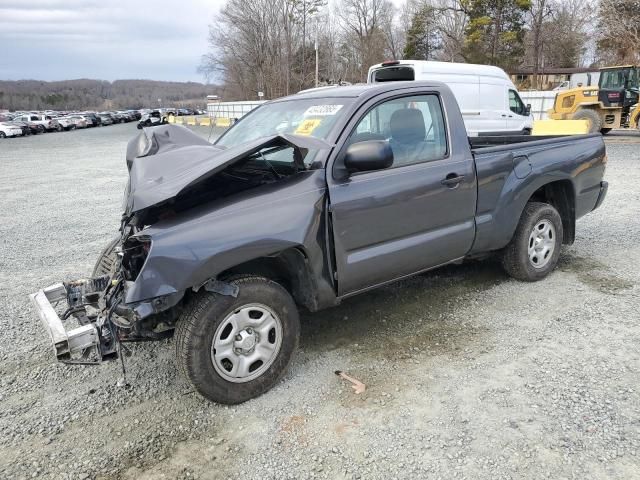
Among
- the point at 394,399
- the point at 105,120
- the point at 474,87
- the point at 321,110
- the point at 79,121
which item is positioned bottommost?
the point at 394,399

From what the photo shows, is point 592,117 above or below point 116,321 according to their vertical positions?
above

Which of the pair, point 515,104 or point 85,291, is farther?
point 515,104

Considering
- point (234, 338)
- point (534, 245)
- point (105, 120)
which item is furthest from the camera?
point (105, 120)

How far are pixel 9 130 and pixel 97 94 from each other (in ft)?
496

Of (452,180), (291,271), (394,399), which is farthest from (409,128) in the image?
(394,399)

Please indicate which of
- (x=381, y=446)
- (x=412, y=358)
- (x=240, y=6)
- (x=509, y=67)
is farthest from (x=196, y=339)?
(x=240, y=6)

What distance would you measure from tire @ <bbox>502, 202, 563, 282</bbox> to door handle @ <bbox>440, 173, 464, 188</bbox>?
1.08 meters

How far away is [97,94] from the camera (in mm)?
171875

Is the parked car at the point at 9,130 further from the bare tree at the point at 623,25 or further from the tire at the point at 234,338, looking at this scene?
the bare tree at the point at 623,25

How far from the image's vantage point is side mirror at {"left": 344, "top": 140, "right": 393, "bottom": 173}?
3.15 meters

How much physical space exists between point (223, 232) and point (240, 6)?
193ft

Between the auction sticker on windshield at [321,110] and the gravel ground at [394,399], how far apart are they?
167 cm

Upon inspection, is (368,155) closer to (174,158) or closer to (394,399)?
(174,158)

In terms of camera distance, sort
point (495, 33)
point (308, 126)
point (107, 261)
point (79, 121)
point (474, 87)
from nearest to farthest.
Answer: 1. point (308, 126)
2. point (107, 261)
3. point (474, 87)
4. point (495, 33)
5. point (79, 121)
